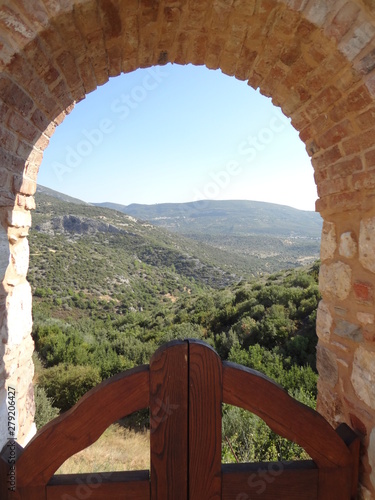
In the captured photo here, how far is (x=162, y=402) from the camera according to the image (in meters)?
1.35

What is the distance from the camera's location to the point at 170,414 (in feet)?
4.42

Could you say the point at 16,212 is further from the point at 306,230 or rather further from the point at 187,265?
the point at 306,230

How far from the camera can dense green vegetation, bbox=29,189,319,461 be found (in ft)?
17.4

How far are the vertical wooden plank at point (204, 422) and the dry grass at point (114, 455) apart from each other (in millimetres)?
2887

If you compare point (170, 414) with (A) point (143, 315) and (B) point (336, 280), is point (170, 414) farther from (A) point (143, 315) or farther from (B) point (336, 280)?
(A) point (143, 315)

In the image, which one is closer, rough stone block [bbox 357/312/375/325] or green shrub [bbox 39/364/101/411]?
rough stone block [bbox 357/312/375/325]

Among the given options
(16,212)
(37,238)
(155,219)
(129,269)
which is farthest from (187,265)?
(155,219)

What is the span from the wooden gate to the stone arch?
47 centimetres

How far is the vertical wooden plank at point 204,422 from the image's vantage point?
1.37 meters

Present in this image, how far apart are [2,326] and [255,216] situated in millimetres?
73491

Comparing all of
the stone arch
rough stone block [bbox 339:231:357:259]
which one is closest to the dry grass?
the stone arch

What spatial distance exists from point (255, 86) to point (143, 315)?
1787cm

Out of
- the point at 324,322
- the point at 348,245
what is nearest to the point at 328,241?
the point at 348,245

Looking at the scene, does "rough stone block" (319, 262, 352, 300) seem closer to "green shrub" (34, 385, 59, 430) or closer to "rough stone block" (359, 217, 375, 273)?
"rough stone block" (359, 217, 375, 273)
